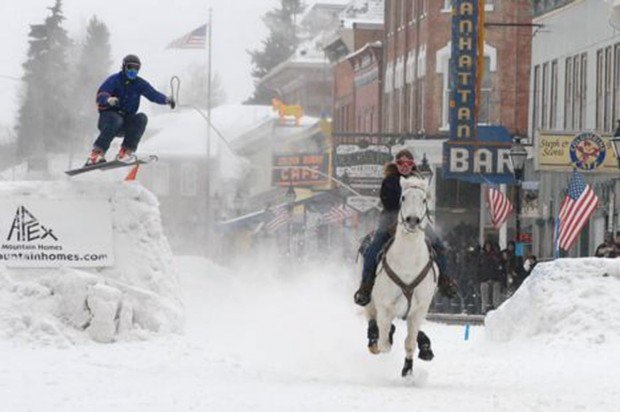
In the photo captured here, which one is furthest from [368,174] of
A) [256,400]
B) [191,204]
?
[191,204]

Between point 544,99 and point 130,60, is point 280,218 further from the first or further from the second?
point 130,60

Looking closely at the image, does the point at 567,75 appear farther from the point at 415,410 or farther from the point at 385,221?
the point at 415,410

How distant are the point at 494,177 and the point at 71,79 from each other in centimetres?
6471

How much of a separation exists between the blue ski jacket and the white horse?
4151 mm

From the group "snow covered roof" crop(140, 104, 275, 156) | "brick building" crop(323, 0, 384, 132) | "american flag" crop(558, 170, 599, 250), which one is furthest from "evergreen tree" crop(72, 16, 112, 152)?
"american flag" crop(558, 170, 599, 250)

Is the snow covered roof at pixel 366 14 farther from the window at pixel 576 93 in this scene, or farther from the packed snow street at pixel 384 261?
the window at pixel 576 93

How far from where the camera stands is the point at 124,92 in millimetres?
19984

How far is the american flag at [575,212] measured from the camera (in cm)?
2926

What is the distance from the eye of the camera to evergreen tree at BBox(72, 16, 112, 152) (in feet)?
301

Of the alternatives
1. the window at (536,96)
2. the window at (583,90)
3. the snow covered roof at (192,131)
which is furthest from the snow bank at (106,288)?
the snow covered roof at (192,131)

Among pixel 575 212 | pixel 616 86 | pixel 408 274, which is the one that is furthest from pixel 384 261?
pixel 616 86

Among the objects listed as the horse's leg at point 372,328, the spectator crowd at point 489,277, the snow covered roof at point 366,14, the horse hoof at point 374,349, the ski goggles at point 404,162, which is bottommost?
Result: the spectator crowd at point 489,277

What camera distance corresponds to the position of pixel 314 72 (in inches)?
3551

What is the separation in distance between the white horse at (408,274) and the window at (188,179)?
106m
